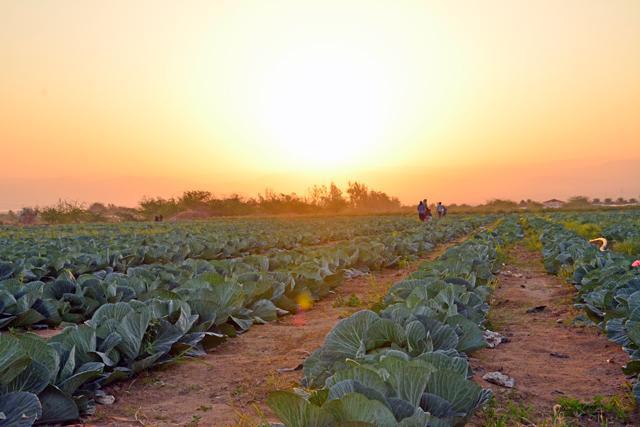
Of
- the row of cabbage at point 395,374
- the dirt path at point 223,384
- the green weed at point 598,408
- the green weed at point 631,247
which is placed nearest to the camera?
the row of cabbage at point 395,374

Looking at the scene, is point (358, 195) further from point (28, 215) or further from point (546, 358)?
point (546, 358)

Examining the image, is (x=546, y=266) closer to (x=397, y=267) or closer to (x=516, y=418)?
(x=397, y=267)

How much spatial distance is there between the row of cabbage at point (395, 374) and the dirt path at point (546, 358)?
378 mm

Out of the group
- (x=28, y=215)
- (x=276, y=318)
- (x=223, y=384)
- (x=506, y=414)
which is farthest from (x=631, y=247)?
(x=28, y=215)

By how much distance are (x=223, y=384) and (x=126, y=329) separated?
0.73m

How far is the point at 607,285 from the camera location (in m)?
4.93

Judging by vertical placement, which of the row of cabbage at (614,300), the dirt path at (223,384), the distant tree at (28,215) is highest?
the row of cabbage at (614,300)

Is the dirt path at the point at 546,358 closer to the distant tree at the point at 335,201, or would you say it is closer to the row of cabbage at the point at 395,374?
the row of cabbage at the point at 395,374

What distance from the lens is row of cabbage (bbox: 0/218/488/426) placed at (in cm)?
259

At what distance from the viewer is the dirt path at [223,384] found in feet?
9.82

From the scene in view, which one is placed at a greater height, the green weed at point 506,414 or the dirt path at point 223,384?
the green weed at point 506,414

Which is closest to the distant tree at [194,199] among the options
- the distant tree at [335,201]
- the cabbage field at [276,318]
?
the distant tree at [335,201]

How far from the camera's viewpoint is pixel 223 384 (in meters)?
3.61

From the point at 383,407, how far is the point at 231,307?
11.1 ft
